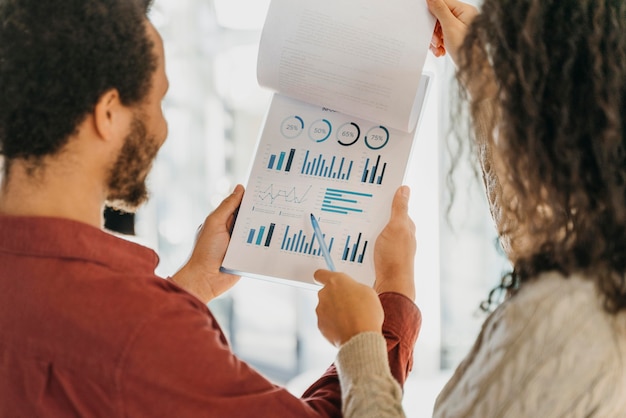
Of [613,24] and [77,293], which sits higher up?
[613,24]

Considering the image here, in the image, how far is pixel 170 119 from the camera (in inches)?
122

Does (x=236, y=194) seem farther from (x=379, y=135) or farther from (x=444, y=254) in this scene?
(x=444, y=254)

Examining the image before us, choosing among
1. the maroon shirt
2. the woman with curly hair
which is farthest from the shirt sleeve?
the woman with curly hair

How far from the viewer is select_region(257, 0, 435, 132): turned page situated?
1110 millimetres

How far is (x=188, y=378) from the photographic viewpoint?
2.86 ft

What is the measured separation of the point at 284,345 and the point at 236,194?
1.93 metres

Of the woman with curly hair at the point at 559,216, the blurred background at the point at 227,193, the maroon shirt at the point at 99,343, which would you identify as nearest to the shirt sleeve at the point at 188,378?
the maroon shirt at the point at 99,343

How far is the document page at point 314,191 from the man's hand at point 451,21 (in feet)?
0.25

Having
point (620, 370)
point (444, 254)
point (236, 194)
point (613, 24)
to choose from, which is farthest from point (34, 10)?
point (444, 254)

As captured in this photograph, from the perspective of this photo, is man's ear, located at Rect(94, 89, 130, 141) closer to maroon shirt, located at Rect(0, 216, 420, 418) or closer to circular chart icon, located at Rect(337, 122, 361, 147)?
maroon shirt, located at Rect(0, 216, 420, 418)

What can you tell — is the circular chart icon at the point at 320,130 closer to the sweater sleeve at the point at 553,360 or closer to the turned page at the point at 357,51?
the turned page at the point at 357,51

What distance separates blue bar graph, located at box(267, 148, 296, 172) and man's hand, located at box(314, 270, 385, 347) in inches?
9.5

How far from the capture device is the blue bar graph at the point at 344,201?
3.89ft

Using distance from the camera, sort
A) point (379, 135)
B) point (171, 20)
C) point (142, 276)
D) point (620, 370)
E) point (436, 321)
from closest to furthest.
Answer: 1. point (620, 370)
2. point (142, 276)
3. point (379, 135)
4. point (436, 321)
5. point (171, 20)
